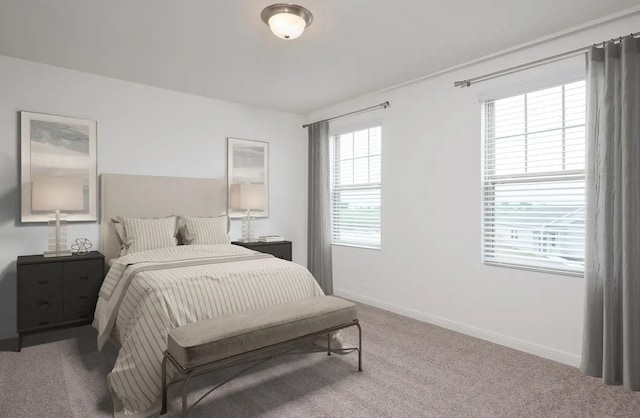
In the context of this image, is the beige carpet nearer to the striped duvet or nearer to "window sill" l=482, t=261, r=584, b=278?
the striped duvet

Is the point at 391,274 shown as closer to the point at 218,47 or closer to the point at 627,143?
the point at 627,143

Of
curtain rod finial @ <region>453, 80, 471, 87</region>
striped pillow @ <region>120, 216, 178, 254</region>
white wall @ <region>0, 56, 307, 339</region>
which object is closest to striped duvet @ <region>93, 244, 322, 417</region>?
striped pillow @ <region>120, 216, 178, 254</region>

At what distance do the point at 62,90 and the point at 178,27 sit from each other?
1.70 metres

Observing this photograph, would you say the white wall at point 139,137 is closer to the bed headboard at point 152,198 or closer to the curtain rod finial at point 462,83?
the bed headboard at point 152,198

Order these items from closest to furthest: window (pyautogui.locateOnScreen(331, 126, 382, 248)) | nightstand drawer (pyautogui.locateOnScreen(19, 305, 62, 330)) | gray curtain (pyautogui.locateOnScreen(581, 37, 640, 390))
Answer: gray curtain (pyautogui.locateOnScreen(581, 37, 640, 390)) → nightstand drawer (pyautogui.locateOnScreen(19, 305, 62, 330)) → window (pyautogui.locateOnScreen(331, 126, 382, 248))

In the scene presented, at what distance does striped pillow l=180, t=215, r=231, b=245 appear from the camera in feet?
13.0

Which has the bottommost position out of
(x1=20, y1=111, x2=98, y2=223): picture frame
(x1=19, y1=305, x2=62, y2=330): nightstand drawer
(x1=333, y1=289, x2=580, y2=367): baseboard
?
(x1=333, y1=289, x2=580, y2=367): baseboard

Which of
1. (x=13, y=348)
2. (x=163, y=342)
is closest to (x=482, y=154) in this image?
(x=163, y=342)

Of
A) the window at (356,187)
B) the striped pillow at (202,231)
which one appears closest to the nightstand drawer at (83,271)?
the striped pillow at (202,231)

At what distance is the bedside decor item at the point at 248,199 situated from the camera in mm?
4523

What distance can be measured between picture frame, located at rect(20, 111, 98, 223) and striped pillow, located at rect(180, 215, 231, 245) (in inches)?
35.1

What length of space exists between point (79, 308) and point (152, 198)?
4.40 ft

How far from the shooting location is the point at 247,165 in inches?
195

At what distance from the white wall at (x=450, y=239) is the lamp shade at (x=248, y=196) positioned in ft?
4.59
